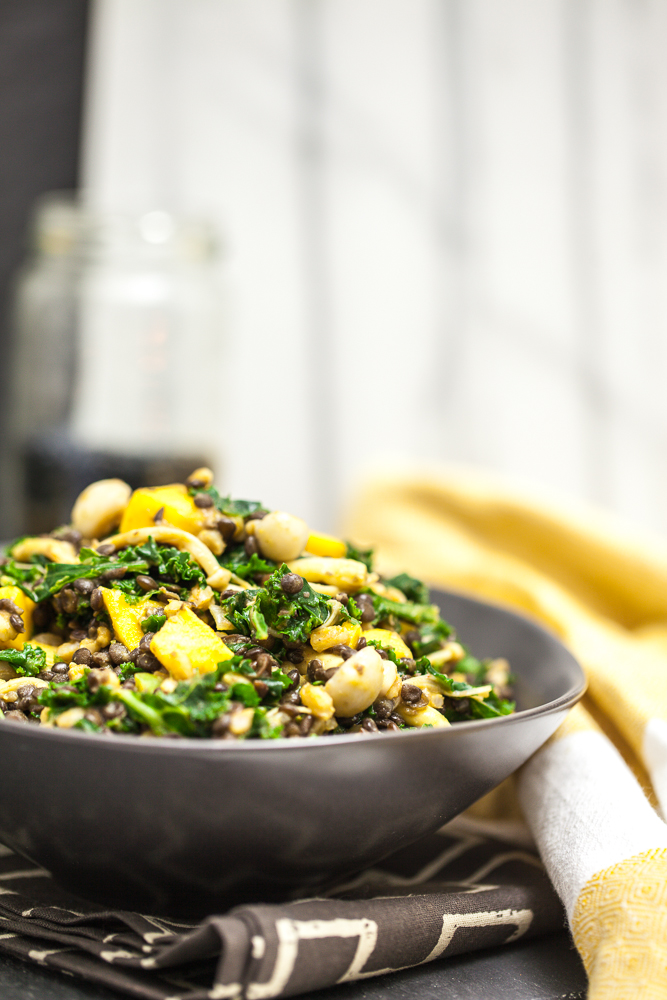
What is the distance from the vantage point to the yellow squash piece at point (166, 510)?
53.1 inches

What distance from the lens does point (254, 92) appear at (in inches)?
123

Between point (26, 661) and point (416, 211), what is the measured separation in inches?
98.4

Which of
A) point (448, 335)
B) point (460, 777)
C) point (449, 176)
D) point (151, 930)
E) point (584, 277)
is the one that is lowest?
point (151, 930)

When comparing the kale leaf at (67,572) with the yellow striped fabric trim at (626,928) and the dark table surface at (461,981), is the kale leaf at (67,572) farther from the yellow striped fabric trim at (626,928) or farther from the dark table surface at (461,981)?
the yellow striped fabric trim at (626,928)

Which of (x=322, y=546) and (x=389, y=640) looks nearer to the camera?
(x=389, y=640)

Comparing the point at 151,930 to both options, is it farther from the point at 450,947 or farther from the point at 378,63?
the point at 378,63

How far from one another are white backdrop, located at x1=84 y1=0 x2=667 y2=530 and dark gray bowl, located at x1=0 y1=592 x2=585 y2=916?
2.22 meters

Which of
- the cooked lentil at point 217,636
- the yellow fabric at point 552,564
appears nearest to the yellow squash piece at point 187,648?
the cooked lentil at point 217,636

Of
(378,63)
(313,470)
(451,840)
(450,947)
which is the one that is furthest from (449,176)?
(450,947)

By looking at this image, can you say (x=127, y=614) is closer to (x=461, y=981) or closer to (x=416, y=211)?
(x=461, y=981)

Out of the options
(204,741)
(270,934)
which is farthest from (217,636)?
(270,934)

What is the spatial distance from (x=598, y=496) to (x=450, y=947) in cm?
244

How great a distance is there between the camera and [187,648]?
1.09m

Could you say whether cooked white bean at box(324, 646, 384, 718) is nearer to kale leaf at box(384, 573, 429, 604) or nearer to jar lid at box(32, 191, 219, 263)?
kale leaf at box(384, 573, 429, 604)
